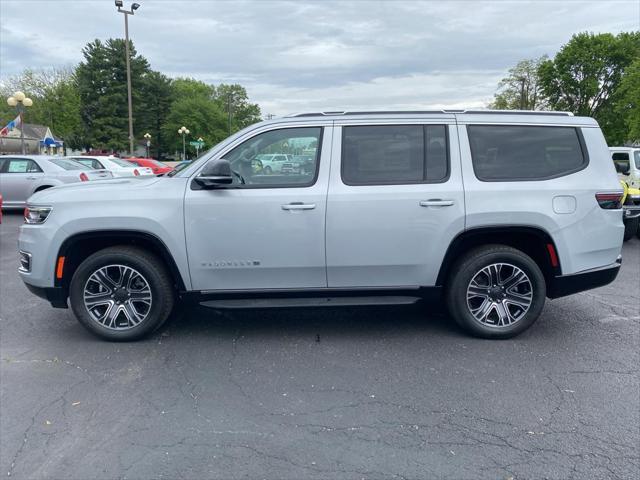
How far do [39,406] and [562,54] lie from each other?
47589mm

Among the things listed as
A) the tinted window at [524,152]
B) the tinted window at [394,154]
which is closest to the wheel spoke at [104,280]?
the tinted window at [394,154]

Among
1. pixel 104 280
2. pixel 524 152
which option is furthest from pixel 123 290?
pixel 524 152

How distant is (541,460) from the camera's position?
2.77m

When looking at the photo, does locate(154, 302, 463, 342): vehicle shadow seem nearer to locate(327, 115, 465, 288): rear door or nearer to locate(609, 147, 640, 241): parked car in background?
locate(327, 115, 465, 288): rear door

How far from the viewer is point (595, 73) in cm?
4116

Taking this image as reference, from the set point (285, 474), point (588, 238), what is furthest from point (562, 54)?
point (285, 474)

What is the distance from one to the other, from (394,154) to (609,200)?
6.43 feet

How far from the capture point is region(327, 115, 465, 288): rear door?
14.0 feet

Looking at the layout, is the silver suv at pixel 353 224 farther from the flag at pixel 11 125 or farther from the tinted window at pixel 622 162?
the flag at pixel 11 125

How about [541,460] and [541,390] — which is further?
[541,390]

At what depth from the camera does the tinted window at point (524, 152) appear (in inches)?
174

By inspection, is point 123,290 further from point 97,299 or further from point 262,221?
point 262,221

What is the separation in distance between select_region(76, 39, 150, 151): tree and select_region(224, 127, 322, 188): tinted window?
63.2 metres

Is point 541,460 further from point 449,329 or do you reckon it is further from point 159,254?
point 159,254
